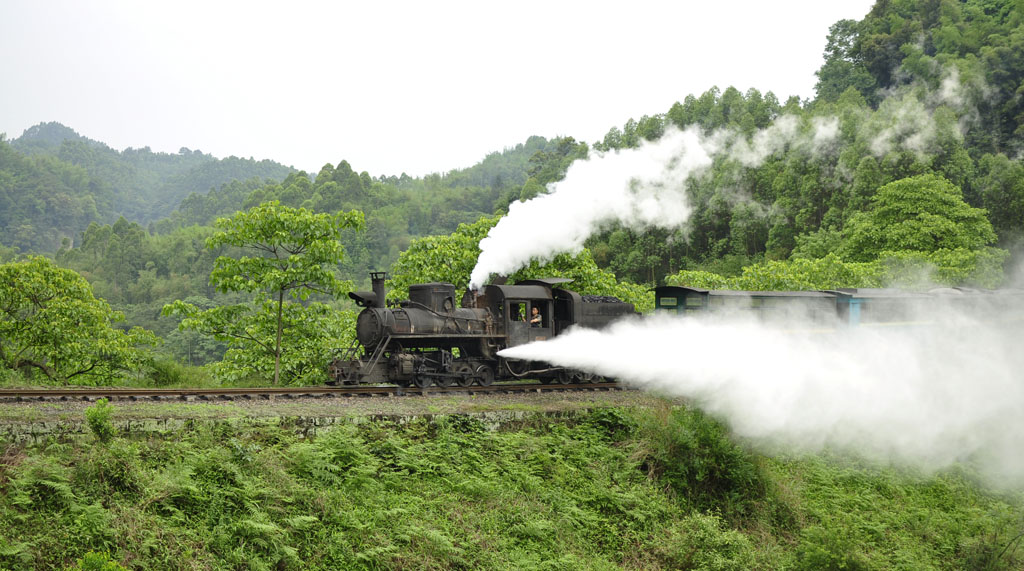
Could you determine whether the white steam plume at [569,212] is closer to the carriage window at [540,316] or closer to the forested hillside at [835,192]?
the forested hillside at [835,192]

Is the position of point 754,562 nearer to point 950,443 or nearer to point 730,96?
point 950,443

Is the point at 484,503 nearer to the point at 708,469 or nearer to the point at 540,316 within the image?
the point at 708,469

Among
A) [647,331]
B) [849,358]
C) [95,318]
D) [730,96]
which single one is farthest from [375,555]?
[730,96]

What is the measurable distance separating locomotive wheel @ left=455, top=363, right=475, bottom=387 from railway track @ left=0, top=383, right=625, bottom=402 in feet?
2.36

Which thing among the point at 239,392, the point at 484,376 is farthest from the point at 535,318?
the point at 239,392

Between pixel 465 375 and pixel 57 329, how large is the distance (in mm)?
14118

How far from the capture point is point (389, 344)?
20.2 metres

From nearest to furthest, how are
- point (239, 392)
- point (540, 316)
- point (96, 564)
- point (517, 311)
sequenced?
point (96, 564) → point (239, 392) → point (517, 311) → point (540, 316)

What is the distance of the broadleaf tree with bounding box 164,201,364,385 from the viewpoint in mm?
23344

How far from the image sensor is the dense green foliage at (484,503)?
10906 millimetres

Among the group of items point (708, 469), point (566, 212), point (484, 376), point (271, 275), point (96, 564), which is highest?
point (566, 212)

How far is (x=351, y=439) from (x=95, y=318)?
16.0 m

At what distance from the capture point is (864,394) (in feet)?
63.6

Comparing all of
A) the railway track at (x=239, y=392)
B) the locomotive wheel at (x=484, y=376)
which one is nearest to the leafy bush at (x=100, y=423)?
the railway track at (x=239, y=392)
